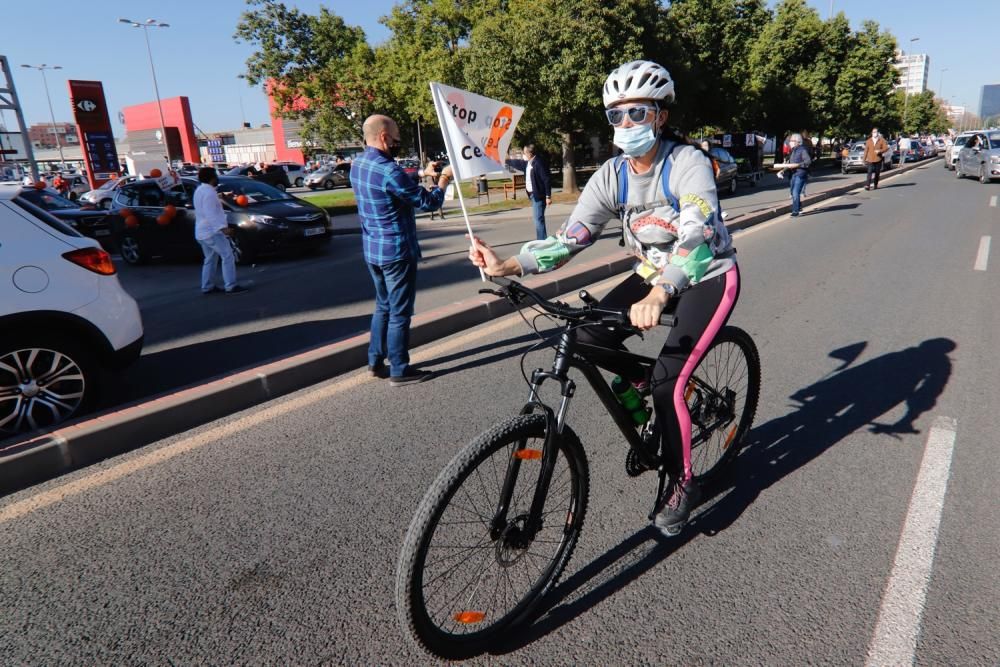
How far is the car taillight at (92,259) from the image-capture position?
4.45 meters

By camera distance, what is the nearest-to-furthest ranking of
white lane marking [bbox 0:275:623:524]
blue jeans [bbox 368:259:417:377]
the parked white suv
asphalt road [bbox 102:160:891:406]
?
white lane marking [bbox 0:275:623:524] → the parked white suv → blue jeans [bbox 368:259:417:377] → asphalt road [bbox 102:160:891:406]

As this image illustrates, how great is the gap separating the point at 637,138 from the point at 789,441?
218cm

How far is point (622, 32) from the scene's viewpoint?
20844mm

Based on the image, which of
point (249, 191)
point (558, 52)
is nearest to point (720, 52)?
point (558, 52)

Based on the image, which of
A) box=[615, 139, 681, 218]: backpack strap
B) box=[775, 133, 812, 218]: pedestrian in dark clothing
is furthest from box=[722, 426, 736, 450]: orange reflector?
box=[775, 133, 812, 218]: pedestrian in dark clothing

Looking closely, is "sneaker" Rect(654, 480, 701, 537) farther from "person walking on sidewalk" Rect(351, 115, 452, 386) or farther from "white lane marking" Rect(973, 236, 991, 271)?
"white lane marking" Rect(973, 236, 991, 271)

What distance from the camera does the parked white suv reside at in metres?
4.12

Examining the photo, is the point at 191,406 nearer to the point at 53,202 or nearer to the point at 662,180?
the point at 662,180

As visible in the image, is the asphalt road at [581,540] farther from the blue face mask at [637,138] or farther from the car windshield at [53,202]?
the car windshield at [53,202]

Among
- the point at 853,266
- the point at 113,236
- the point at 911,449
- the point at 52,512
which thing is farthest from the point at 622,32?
the point at 52,512

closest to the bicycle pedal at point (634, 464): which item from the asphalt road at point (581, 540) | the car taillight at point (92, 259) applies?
the asphalt road at point (581, 540)

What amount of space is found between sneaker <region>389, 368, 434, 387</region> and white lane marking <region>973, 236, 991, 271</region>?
306 inches

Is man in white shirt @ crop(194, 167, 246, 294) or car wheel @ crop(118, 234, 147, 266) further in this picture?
car wheel @ crop(118, 234, 147, 266)

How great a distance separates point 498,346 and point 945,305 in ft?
15.6
